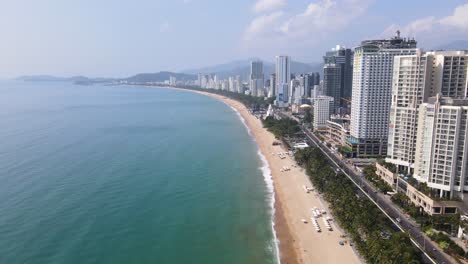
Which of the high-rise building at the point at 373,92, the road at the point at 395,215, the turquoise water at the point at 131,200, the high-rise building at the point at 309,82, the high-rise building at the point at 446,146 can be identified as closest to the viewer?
the road at the point at 395,215

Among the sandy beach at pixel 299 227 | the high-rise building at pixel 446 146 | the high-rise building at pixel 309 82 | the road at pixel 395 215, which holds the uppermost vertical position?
the high-rise building at pixel 309 82

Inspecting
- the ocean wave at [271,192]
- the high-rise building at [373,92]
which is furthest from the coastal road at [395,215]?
the ocean wave at [271,192]

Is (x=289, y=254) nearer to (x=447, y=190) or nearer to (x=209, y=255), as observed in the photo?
(x=209, y=255)

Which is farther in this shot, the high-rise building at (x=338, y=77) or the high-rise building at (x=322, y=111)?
the high-rise building at (x=338, y=77)

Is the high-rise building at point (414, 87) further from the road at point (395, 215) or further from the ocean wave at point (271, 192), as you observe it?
the ocean wave at point (271, 192)

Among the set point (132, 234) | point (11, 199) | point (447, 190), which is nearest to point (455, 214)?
point (447, 190)

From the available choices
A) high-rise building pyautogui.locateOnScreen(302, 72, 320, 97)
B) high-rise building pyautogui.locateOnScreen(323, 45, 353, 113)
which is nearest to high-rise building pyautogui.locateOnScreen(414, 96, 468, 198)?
high-rise building pyautogui.locateOnScreen(323, 45, 353, 113)
